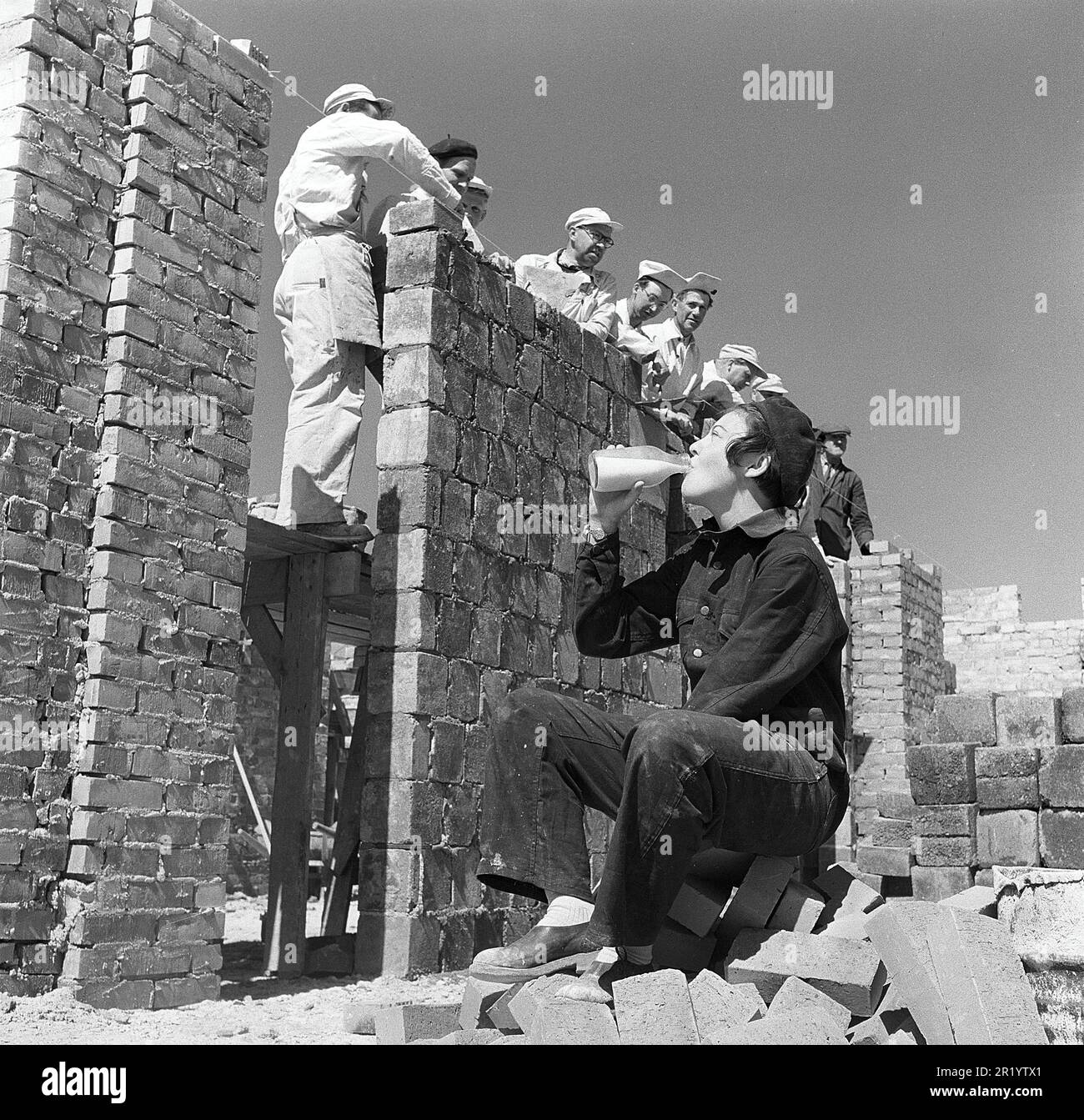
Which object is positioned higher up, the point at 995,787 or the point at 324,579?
the point at 324,579

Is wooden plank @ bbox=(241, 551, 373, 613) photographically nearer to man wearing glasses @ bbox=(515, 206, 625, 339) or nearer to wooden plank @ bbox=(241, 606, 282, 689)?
wooden plank @ bbox=(241, 606, 282, 689)

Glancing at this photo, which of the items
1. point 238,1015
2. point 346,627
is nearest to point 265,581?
point 238,1015

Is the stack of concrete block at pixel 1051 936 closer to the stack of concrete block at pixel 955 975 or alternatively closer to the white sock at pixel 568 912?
the stack of concrete block at pixel 955 975

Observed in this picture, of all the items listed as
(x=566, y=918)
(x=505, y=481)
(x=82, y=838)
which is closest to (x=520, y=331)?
(x=505, y=481)

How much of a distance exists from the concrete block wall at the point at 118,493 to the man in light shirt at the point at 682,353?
3735mm

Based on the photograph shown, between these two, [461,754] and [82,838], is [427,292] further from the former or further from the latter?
[82,838]

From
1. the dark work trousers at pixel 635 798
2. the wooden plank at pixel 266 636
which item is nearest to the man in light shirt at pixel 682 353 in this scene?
the wooden plank at pixel 266 636

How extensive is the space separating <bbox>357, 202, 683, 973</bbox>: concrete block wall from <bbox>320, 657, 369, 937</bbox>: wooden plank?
0.77m

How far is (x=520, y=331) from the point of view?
6746mm

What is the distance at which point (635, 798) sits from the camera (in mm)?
3209

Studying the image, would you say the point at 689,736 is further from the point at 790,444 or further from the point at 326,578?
the point at 326,578

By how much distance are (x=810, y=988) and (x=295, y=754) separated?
3637 mm

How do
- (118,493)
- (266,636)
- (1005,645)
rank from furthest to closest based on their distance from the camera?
1. (1005,645)
2. (266,636)
3. (118,493)
